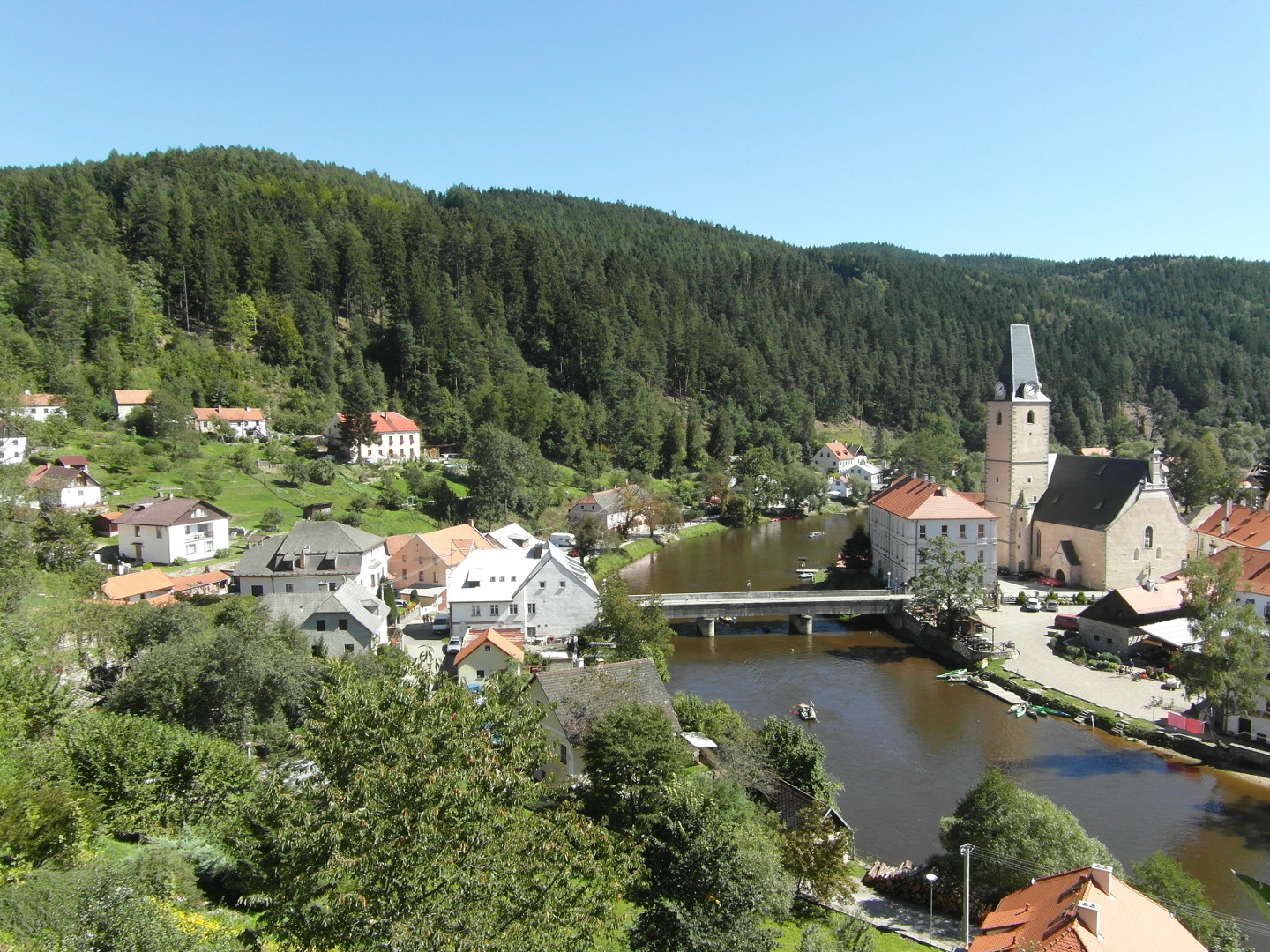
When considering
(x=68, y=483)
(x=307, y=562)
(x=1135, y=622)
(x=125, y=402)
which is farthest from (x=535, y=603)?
(x=125, y=402)

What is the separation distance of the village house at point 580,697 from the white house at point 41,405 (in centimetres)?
4351

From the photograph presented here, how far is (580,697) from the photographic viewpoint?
66.0 feet

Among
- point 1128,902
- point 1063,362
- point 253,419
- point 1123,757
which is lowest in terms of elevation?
point 1123,757

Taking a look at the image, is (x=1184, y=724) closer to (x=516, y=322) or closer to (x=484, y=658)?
(x=484, y=658)

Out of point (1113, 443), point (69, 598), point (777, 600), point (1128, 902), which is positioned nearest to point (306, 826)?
point (1128, 902)

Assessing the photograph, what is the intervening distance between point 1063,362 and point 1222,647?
328 ft

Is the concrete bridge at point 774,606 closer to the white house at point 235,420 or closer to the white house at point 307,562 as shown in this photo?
the white house at point 307,562

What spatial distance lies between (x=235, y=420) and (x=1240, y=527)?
60.6 meters

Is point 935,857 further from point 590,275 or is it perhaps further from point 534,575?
point 590,275

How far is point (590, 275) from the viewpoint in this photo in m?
94.0

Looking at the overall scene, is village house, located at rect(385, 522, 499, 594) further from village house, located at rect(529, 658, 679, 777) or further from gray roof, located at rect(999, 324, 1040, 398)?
gray roof, located at rect(999, 324, 1040, 398)

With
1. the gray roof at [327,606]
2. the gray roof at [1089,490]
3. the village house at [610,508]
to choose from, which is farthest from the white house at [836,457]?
the gray roof at [327,606]

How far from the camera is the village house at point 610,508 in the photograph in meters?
58.8

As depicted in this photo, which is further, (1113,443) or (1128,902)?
(1113,443)
